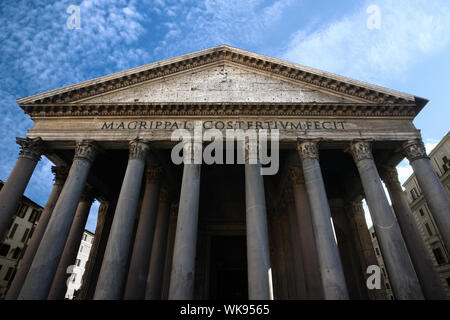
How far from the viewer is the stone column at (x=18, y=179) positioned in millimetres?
9211

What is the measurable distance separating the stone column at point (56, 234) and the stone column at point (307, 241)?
8.92m

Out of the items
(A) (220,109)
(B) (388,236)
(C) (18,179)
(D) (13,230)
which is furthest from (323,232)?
(D) (13,230)

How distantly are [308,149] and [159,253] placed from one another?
8.10 meters

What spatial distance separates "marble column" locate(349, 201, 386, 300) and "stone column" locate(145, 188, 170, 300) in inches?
407

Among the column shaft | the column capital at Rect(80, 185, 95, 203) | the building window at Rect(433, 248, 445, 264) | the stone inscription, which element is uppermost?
the stone inscription

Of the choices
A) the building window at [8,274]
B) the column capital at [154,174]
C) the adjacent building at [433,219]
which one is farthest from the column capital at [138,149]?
the building window at [8,274]

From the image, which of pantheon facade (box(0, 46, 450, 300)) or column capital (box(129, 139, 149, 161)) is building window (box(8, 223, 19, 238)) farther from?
column capital (box(129, 139, 149, 161))

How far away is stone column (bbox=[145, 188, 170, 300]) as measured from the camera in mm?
11039

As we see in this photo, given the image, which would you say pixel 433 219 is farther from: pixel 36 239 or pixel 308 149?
pixel 36 239

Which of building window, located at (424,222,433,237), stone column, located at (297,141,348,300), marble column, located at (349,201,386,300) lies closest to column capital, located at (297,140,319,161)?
stone column, located at (297,141,348,300)

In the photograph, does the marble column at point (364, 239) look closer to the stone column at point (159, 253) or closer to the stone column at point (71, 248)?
the stone column at point (159, 253)

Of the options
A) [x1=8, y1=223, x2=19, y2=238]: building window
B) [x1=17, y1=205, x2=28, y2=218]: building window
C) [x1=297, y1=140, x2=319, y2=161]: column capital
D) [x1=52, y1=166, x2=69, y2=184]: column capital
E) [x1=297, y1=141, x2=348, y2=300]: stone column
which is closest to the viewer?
[x1=297, y1=141, x2=348, y2=300]: stone column

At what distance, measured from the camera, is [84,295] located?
1326cm
